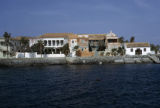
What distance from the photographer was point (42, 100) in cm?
2380

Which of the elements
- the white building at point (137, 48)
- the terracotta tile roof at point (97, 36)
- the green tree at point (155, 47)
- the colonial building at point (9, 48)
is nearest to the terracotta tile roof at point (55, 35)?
the terracotta tile roof at point (97, 36)

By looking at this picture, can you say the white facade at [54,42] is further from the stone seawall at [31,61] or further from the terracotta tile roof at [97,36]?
the terracotta tile roof at [97,36]

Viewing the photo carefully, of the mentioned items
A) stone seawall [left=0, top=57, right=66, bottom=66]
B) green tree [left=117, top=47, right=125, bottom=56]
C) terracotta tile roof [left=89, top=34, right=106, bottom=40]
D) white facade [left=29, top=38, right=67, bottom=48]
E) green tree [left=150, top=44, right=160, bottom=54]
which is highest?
terracotta tile roof [left=89, top=34, right=106, bottom=40]

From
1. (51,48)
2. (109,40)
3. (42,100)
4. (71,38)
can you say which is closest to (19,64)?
(51,48)

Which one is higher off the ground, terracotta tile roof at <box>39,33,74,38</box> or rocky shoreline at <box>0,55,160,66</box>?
terracotta tile roof at <box>39,33,74,38</box>

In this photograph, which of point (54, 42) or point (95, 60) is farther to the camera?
point (54, 42)

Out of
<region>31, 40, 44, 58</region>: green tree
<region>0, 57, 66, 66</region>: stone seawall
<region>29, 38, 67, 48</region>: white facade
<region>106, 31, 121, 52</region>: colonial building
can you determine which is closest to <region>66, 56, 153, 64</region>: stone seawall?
<region>0, 57, 66, 66</region>: stone seawall

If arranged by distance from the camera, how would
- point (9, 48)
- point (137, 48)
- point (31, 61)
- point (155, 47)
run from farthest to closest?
point (155, 47) < point (9, 48) < point (137, 48) < point (31, 61)

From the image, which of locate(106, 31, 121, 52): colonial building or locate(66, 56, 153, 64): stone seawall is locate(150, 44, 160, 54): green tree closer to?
locate(106, 31, 121, 52): colonial building

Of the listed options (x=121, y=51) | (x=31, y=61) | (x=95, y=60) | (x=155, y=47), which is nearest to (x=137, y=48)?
(x=121, y=51)

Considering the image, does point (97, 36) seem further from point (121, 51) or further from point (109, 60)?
point (109, 60)

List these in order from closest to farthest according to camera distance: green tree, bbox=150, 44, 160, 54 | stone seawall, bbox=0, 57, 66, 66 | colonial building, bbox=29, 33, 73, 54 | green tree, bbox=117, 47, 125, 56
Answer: stone seawall, bbox=0, 57, 66, 66
green tree, bbox=117, 47, 125, 56
colonial building, bbox=29, 33, 73, 54
green tree, bbox=150, 44, 160, 54

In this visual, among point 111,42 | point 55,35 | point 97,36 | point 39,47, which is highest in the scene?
point 55,35

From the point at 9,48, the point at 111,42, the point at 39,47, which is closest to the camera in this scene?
the point at 39,47
